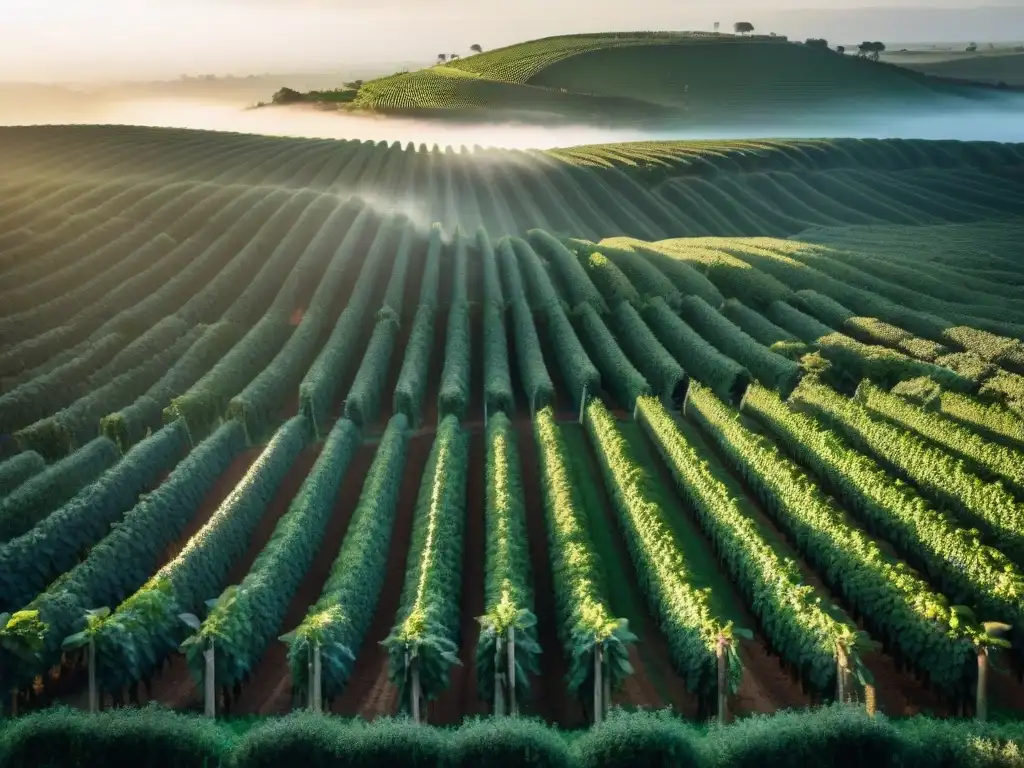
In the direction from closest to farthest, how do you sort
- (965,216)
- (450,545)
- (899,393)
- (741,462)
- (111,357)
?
(450,545), (741,462), (899,393), (111,357), (965,216)

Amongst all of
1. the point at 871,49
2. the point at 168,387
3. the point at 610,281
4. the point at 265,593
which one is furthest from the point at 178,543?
the point at 871,49

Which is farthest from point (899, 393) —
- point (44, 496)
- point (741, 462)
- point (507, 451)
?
point (44, 496)

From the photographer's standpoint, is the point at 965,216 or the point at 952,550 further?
the point at 965,216

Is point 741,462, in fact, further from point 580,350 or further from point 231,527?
point 231,527

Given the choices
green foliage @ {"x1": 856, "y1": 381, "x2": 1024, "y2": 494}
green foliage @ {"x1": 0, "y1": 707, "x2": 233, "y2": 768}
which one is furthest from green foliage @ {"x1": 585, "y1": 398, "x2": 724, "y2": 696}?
green foliage @ {"x1": 856, "y1": 381, "x2": 1024, "y2": 494}

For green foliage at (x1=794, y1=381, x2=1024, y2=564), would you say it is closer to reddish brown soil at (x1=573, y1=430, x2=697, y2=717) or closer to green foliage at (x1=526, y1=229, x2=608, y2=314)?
reddish brown soil at (x1=573, y1=430, x2=697, y2=717)

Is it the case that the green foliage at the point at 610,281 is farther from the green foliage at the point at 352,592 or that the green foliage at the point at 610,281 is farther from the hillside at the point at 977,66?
the hillside at the point at 977,66

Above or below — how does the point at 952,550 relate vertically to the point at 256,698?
above
